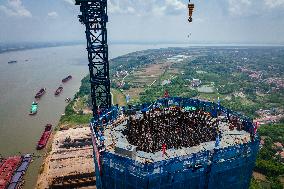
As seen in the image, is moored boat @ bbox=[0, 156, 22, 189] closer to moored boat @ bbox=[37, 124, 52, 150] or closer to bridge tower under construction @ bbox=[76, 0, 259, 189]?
moored boat @ bbox=[37, 124, 52, 150]

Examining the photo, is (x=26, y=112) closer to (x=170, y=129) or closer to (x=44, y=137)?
(x=44, y=137)

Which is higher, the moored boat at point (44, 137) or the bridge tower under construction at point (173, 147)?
the bridge tower under construction at point (173, 147)

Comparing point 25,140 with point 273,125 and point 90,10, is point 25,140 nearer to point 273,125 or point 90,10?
point 90,10

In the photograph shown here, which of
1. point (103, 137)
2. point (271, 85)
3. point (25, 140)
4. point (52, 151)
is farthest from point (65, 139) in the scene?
point (271, 85)

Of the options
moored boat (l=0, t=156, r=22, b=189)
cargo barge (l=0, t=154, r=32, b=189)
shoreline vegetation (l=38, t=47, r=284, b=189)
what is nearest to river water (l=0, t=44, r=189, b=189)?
cargo barge (l=0, t=154, r=32, b=189)

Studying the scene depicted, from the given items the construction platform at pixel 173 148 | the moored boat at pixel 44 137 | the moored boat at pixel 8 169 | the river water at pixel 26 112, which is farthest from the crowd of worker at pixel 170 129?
the moored boat at pixel 44 137

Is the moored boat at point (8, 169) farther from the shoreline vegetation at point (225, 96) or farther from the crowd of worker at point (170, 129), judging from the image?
the crowd of worker at point (170, 129)
